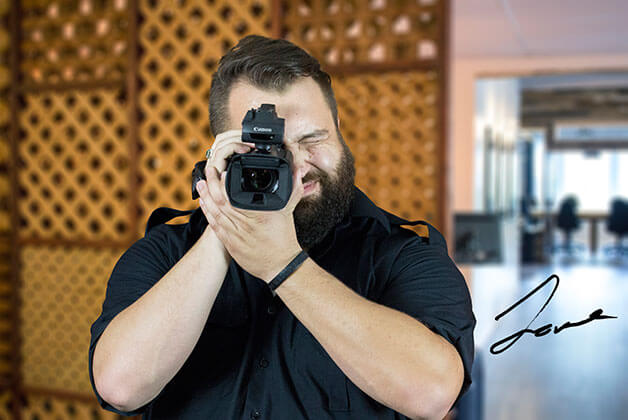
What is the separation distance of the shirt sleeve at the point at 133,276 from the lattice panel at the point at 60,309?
6.13 ft

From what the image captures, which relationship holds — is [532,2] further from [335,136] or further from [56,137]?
[335,136]

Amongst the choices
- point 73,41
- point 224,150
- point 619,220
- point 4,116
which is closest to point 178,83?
point 73,41

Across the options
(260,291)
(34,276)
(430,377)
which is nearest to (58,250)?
(34,276)

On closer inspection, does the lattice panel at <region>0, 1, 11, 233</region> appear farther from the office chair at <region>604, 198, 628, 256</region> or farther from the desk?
the office chair at <region>604, 198, 628, 256</region>

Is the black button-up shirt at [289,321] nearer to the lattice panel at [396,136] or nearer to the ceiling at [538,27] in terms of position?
the lattice panel at [396,136]

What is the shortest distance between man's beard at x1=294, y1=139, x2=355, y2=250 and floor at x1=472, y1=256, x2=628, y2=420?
145cm

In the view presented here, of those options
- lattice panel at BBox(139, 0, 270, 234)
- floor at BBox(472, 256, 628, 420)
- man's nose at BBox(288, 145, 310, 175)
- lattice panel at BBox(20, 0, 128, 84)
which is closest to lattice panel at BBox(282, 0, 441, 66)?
lattice panel at BBox(139, 0, 270, 234)

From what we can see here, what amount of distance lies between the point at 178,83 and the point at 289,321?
1958 mm

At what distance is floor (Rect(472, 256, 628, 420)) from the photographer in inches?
143

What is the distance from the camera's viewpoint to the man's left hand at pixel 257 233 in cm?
78

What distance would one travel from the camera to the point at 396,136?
262 centimetres

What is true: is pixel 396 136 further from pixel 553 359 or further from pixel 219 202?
pixel 553 359

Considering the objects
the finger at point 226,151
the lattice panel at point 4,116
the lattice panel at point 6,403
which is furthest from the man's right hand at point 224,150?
the lattice panel at point 6,403

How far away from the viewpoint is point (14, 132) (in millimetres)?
2941
